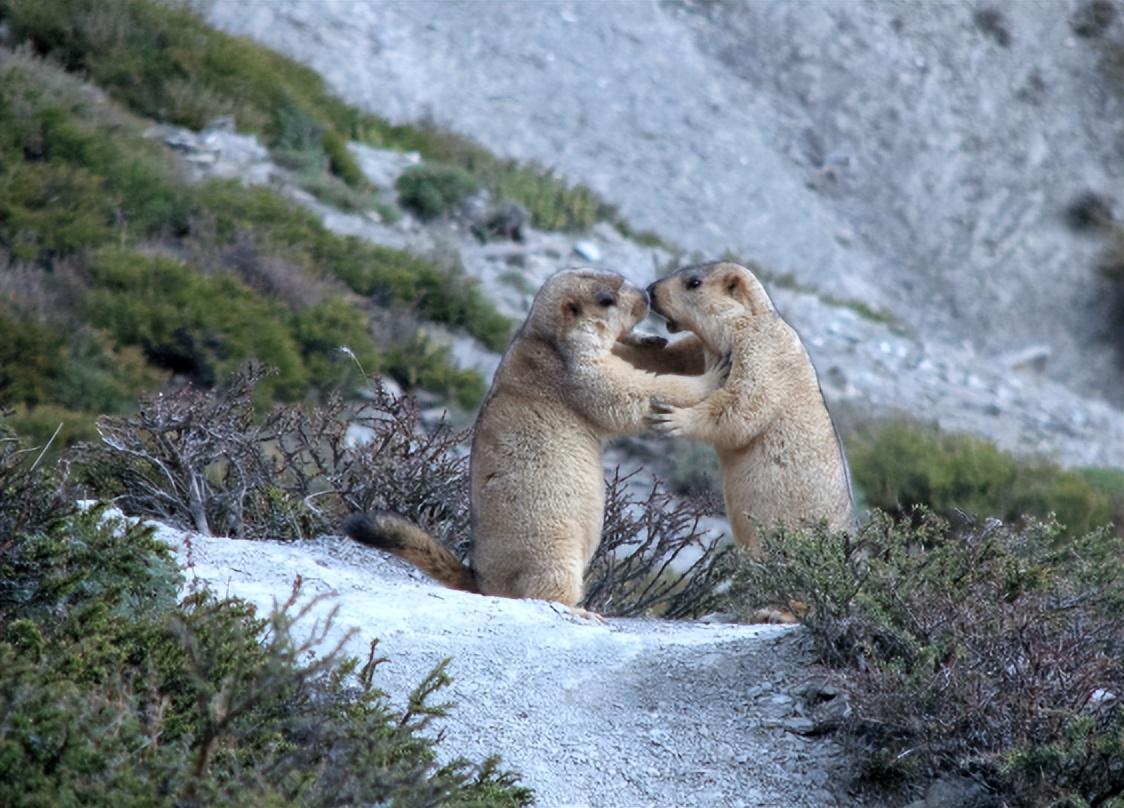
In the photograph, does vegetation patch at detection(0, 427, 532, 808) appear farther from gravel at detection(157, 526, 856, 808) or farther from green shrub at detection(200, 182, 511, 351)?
green shrub at detection(200, 182, 511, 351)

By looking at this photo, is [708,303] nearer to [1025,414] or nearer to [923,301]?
[1025,414]

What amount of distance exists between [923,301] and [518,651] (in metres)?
31.7

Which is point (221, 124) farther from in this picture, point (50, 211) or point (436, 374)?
point (436, 374)

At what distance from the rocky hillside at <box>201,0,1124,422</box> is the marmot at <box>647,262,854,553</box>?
24.5 meters

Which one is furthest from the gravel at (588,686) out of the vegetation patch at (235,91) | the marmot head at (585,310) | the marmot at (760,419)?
the vegetation patch at (235,91)

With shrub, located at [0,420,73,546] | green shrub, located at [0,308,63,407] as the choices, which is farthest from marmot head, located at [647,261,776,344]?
green shrub, located at [0,308,63,407]

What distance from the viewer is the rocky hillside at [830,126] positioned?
3706 centimetres

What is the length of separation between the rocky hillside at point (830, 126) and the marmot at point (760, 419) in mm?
24531

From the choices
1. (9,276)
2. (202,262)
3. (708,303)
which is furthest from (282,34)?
(708,303)

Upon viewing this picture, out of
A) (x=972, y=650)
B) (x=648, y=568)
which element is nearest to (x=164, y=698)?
(x=972, y=650)

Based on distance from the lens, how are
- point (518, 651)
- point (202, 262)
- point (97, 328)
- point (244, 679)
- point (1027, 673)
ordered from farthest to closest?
point (202, 262), point (97, 328), point (518, 651), point (1027, 673), point (244, 679)

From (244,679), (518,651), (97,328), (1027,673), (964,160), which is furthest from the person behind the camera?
(964,160)

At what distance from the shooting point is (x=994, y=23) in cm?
4272

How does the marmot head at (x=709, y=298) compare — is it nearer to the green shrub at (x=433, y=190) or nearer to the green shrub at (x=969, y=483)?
the green shrub at (x=969, y=483)
